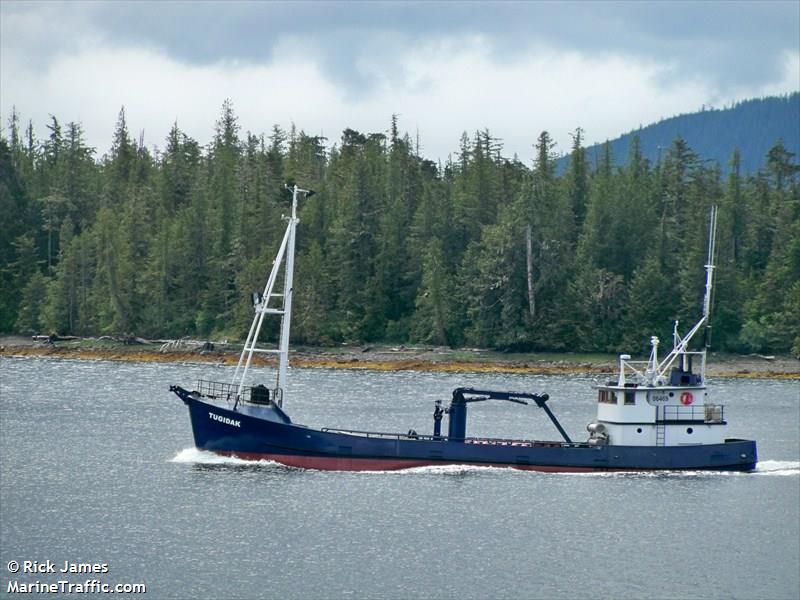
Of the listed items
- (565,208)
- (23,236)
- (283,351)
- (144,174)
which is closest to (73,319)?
(23,236)

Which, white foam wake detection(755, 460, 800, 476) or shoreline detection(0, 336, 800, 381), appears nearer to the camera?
white foam wake detection(755, 460, 800, 476)

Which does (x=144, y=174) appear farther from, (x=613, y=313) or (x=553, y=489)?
(x=553, y=489)

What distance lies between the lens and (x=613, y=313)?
364 ft

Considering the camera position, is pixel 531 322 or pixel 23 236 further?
Answer: pixel 23 236

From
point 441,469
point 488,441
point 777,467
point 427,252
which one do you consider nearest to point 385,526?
point 441,469

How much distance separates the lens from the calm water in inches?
1426

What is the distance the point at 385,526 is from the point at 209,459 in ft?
39.1

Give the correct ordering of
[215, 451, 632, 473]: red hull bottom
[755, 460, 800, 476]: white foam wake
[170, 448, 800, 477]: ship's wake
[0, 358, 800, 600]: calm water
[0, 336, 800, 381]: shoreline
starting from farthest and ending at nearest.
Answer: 1. [0, 336, 800, 381]: shoreline
2. [755, 460, 800, 476]: white foam wake
3. [170, 448, 800, 477]: ship's wake
4. [215, 451, 632, 473]: red hull bottom
5. [0, 358, 800, 600]: calm water

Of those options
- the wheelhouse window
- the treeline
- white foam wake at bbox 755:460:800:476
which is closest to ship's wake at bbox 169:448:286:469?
the wheelhouse window

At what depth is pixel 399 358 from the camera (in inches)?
4301

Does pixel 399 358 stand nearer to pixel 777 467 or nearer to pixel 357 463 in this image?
pixel 777 467

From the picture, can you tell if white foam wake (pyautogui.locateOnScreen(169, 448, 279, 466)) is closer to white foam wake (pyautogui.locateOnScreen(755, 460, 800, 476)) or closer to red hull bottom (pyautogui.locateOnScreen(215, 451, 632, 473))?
red hull bottom (pyautogui.locateOnScreen(215, 451, 632, 473))

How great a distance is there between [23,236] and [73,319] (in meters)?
16.2

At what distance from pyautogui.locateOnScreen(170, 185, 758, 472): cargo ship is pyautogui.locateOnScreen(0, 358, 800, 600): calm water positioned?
650mm
